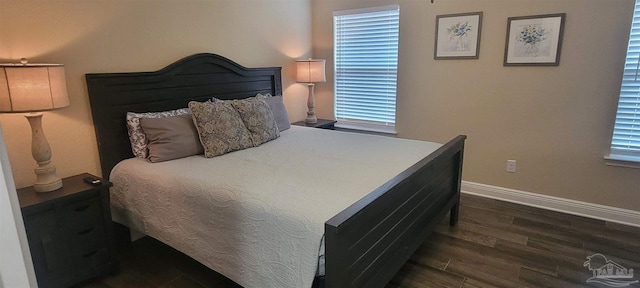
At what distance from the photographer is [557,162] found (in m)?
3.16

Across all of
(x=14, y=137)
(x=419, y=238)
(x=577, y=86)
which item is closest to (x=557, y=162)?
(x=577, y=86)

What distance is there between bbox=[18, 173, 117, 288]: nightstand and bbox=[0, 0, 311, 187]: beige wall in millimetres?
267

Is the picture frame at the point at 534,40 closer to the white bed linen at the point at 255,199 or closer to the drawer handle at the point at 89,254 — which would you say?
the white bed linen at the point at 255,199

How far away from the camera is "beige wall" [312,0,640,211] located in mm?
2848

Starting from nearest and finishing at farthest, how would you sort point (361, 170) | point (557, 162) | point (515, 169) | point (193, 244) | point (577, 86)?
point (193, 244) < point (361, 170) < point (577, 86) < point (557, 162) < point (515, 169)

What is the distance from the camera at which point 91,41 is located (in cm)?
241

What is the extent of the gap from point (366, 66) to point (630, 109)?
242cm

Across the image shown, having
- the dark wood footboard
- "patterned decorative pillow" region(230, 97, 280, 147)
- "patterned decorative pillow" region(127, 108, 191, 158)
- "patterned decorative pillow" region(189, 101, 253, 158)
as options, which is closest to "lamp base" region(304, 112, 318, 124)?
"patterned decorative pillow" region(230, 97, 280, 147)

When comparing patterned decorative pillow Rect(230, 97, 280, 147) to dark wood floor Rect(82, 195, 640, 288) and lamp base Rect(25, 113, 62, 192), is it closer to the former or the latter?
dark wood floor Rect(82, 195, 640, 288)

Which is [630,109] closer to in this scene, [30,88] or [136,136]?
[136,136]

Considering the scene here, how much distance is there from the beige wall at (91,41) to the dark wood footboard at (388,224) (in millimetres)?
1992

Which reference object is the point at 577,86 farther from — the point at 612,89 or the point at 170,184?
the point at 170,184

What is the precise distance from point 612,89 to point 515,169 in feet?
3.24

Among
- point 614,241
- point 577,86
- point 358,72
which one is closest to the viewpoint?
point 614,241
